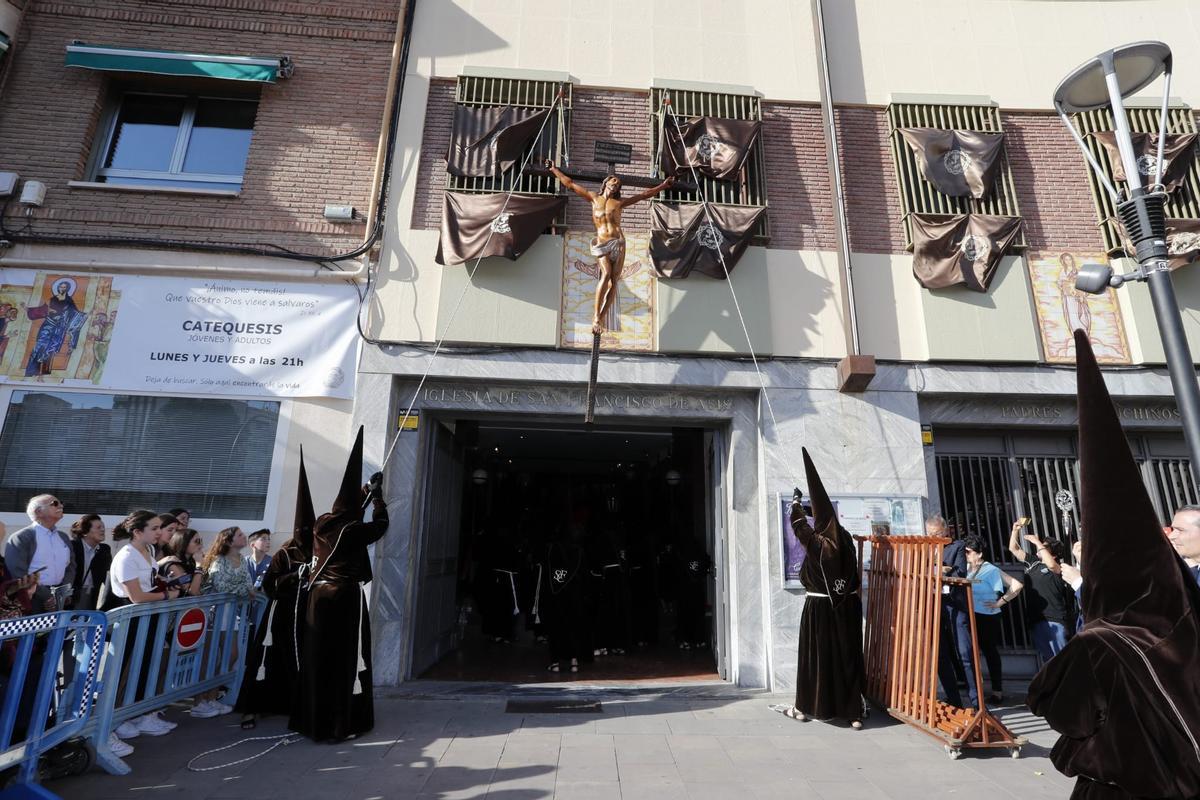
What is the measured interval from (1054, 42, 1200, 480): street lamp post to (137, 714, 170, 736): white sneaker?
8.15 meters

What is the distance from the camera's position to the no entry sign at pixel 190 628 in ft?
18.0

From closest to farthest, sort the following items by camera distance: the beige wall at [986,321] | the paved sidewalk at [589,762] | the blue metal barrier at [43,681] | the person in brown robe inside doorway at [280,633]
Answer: the blue metal barrier at [43,681]
the paved sidewalk at [589,762]
the person in brown robe inside doorway at [280,633]
the beige wall at [986,321]

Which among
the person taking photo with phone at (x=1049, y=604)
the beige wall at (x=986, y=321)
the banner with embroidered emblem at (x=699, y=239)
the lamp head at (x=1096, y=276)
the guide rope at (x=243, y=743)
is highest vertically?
the banner with embroidered emblem at (x=699, y=239)

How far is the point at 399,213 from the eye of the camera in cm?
857

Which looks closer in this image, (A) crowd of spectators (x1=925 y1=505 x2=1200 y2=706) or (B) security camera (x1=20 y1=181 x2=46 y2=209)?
(A) crowd of spectators (x1=925 y1=505 x2=1200 y2=706)

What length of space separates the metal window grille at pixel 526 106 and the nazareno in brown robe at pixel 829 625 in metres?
4.99

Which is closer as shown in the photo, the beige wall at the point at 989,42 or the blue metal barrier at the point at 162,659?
the blue metal barrier at the point at 162,659

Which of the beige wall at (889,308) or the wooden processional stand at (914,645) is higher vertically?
the beige wall at (889,308)

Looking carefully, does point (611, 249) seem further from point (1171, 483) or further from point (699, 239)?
point (1171, 483)

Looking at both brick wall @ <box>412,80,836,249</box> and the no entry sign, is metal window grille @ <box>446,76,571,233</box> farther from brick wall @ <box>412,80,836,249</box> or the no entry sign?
the no entry sign

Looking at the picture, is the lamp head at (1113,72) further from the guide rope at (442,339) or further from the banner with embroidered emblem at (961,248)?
the guide rope at (442,339)

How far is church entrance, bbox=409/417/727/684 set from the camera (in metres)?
8.33

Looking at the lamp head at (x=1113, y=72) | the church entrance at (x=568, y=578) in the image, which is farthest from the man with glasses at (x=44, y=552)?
the lamp head at (x=1113, y=72)

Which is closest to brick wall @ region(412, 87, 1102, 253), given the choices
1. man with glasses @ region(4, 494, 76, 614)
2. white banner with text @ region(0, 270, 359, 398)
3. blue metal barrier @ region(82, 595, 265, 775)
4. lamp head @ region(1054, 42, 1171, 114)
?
white banner with text @ region(0, 270, 359, 398)
